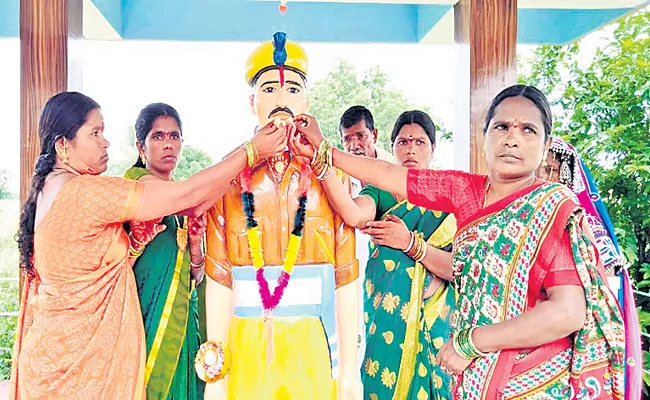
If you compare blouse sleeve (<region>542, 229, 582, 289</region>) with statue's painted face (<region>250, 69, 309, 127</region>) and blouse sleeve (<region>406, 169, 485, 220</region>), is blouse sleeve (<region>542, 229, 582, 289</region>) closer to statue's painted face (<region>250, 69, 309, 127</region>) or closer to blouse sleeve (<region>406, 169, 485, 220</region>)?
blouse sleeve (<region>406, 169, 485, 220</region>)

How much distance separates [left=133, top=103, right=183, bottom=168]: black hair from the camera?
2.82 meters

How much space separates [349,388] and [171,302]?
0.83 m

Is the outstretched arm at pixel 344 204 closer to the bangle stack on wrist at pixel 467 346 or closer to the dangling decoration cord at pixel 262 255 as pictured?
the dangling decoration cord at pixel 262 255

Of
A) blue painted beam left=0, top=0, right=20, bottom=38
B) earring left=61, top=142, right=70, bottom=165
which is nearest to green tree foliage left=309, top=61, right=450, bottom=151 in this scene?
blue painted beam left=0, top=0, right=20, bottom=38

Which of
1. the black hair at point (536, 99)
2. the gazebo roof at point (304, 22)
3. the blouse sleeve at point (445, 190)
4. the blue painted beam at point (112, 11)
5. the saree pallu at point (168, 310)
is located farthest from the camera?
the gazebo roof at point (304, 22)

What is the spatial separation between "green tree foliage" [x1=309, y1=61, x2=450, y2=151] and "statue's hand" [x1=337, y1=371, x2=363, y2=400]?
1174 centimetres

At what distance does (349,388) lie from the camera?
7.48 ft

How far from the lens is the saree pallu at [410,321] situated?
2.73 m

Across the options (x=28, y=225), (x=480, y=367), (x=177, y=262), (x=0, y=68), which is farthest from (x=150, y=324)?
(x=0, y=68)

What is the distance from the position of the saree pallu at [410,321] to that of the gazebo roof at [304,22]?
232cm

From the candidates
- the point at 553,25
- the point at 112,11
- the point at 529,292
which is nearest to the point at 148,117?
the point at 529,292

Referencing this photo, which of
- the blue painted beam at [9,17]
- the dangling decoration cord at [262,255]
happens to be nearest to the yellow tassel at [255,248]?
the dangling decoration cord at [262,255]

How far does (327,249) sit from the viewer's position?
230cm

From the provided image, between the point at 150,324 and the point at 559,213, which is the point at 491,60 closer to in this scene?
the point at 559,213
